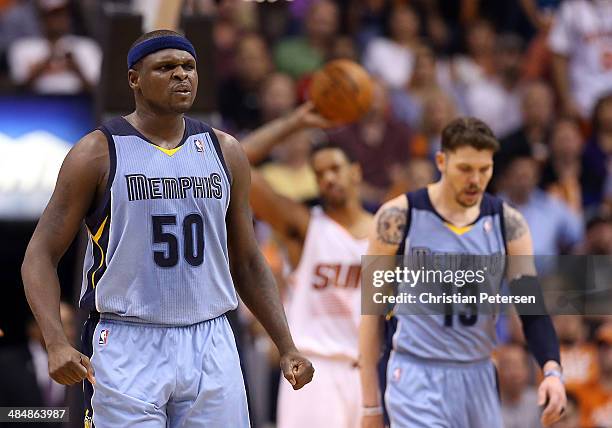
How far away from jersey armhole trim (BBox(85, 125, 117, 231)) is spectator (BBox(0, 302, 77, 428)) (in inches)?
125

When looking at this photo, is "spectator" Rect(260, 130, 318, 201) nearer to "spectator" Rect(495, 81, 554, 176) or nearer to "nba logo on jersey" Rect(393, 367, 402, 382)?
"spectator" Rect(495, 81, 554, 176)

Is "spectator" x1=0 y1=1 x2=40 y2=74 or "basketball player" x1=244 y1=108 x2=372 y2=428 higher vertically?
"spectator" x1=0 y1=1 x2=40 y2=74

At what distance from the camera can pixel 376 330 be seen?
6.42 metres

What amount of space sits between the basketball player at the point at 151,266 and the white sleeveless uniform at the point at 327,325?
123 inches

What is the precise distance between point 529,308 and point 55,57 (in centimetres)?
613

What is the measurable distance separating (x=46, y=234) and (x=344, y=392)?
3.61m

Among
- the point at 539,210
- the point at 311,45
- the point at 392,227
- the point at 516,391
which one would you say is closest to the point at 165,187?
the point at 392,227

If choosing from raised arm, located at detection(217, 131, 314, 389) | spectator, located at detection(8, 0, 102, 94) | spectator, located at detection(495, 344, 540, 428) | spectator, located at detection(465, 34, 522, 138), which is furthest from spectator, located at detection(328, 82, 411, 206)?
raised arm, located at detection(217, 131, 314, 389)

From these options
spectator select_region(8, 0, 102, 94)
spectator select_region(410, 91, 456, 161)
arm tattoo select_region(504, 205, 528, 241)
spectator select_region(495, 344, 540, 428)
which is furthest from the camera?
spectator select_region(410, 91, 456, 161)

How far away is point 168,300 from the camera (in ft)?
15.1

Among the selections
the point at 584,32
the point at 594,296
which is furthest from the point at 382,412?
the point at 584,32

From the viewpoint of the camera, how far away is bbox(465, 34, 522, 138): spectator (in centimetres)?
1258

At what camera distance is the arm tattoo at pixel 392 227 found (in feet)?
20.8

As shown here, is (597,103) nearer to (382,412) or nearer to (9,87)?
(9,87)
